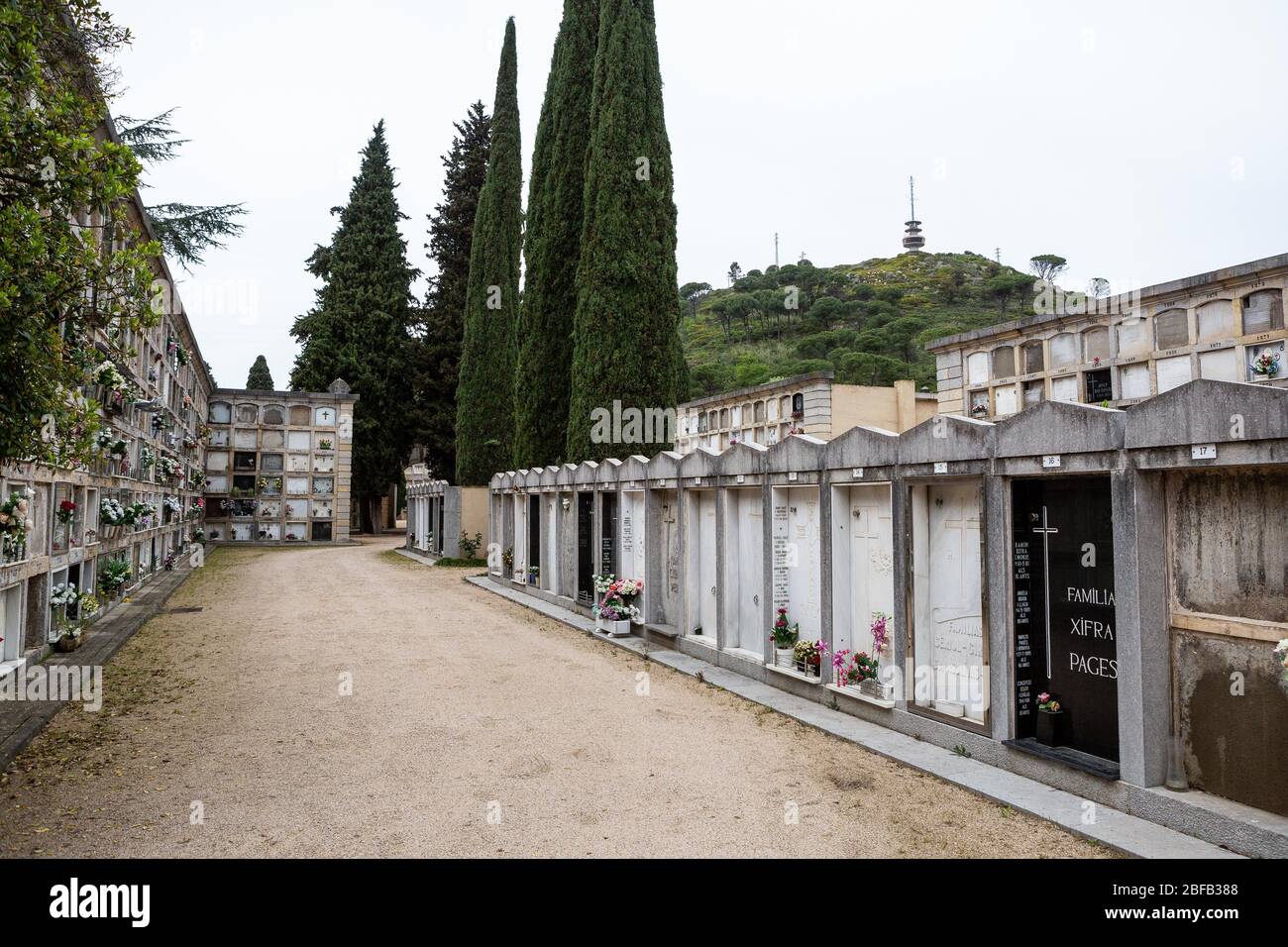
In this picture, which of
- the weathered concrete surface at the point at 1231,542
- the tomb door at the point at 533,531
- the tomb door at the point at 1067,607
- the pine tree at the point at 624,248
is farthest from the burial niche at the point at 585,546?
the weathered concrete surface at the point at 1231,542

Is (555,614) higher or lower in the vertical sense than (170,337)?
lower

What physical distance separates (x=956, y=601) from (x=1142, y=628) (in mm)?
1753

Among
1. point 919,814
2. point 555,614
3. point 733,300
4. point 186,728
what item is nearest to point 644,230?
point 555,614

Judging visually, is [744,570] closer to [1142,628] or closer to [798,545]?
[798,545]

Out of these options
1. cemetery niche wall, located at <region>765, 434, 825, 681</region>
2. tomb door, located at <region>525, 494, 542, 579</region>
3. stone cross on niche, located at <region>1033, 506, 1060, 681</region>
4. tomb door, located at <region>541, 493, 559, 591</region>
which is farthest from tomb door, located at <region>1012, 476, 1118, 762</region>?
tomb door, located at <region>525, 494, 542, 579</region>

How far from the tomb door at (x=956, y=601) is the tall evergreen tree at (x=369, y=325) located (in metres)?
35.0

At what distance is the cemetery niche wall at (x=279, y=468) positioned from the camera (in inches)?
1292

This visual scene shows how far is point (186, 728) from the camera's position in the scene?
22.7 feet

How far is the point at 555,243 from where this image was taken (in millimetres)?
20547

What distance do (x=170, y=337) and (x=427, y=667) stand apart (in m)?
14.5

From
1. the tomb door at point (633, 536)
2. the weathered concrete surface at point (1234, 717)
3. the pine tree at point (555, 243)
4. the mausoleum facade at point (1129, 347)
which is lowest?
the weathered concrete surface at point (1234, 717)

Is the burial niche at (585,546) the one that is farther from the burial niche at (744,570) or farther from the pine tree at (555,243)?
the pine tree at (555,243)

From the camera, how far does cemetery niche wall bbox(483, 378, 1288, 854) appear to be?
438 centimetres
